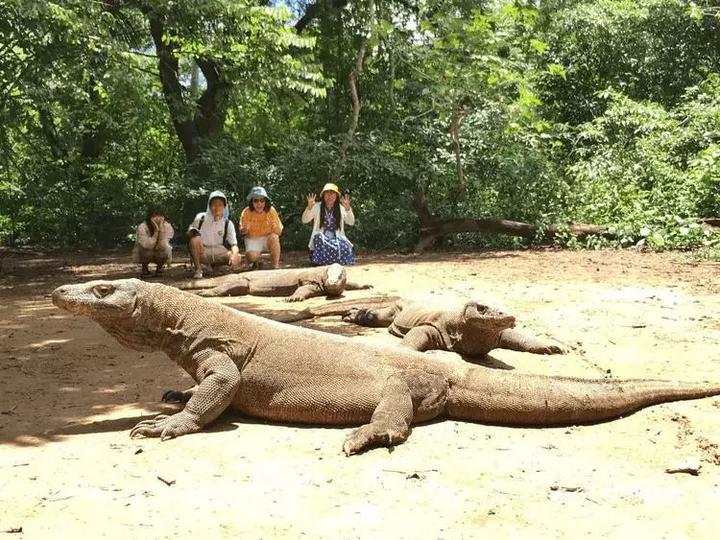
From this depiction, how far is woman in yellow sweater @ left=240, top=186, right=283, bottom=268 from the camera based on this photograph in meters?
11.3

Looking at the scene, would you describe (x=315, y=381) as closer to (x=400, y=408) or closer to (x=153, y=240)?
(x=400, y=408)

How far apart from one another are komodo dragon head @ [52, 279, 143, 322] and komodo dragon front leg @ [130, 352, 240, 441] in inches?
20.6

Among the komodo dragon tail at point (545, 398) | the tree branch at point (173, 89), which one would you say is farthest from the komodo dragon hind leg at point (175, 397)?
the tree branch at point (173, 89)

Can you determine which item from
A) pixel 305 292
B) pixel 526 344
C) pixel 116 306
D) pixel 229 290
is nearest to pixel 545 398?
pixel 526 344

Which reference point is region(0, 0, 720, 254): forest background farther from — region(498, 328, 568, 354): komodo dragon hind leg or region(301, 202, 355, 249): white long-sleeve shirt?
region(498, 328, 568, 354): komodo dragon hind leg

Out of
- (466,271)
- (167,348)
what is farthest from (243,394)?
(466,271)

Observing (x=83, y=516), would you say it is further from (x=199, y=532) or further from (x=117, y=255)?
(x=117, y=255)

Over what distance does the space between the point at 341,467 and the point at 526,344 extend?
8.42 feet

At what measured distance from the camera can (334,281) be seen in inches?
355

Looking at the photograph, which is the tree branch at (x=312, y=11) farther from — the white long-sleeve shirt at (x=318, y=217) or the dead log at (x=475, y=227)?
the white long-sleeve shirt at (x=318, y=217)

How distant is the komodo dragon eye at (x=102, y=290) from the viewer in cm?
426

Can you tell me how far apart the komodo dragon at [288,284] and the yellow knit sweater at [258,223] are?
188 centimetres

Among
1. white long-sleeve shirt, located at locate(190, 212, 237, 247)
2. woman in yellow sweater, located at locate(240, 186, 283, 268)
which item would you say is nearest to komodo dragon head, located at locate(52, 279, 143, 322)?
white long-sleeve shirt, located at locate(190, 212, 237, 247)

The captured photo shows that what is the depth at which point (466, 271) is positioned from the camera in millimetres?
11203
